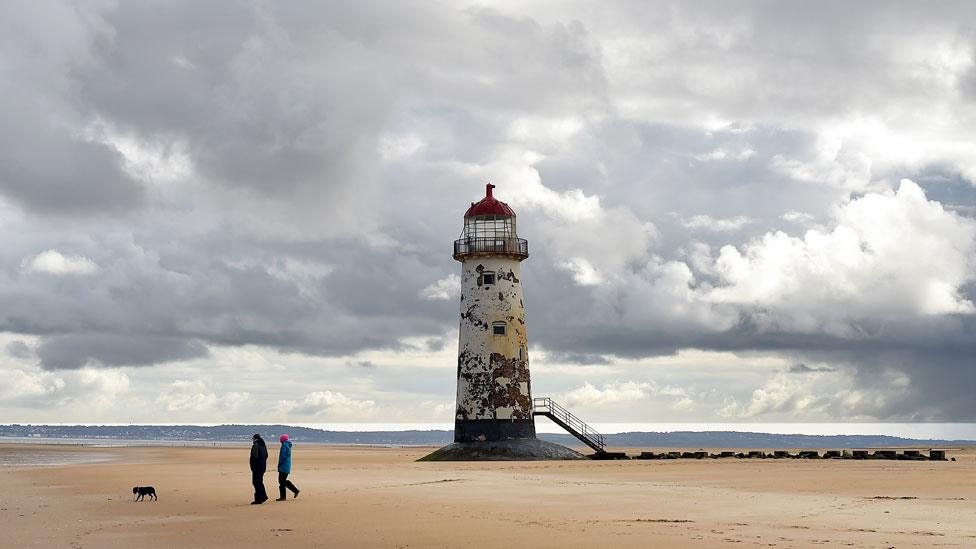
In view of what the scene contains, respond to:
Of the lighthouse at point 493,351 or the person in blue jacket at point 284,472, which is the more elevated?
the lighthouse at point 493,351

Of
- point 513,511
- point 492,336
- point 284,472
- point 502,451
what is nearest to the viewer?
point 513,511

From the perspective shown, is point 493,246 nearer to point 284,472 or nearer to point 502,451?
point 502,451

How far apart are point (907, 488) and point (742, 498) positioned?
619 cm

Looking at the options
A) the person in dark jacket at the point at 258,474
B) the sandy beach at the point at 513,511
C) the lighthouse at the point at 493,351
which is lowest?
the sandy beach at the point at 513,511

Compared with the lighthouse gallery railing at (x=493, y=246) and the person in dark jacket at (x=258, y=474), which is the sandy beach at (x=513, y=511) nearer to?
the person in dark jacket at (x=258, y=474)

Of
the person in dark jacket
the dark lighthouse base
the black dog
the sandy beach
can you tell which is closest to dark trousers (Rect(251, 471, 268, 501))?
the person in dark jacket

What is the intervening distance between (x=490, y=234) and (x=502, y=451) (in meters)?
9.99

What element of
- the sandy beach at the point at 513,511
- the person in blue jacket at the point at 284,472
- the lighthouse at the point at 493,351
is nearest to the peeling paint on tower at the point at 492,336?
the lighthouse at the point at 493,351

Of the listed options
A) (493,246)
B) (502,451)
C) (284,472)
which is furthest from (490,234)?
(284,472)

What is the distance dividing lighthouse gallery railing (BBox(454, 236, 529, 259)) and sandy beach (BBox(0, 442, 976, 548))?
1462cm

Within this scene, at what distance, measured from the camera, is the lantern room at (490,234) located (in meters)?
50.4

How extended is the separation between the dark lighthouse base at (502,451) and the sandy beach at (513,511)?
34.8 feet

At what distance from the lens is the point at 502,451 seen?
48656mm

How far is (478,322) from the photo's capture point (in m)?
50.1
